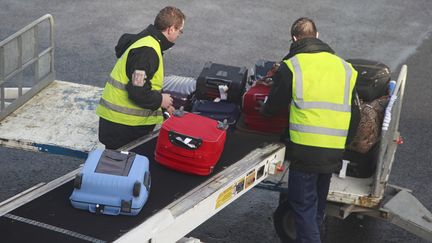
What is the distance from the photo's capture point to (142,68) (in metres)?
5.71

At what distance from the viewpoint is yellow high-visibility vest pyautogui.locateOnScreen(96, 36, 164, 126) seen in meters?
5.82

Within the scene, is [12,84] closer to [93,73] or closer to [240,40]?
[93,73]

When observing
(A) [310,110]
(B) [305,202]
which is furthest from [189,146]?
(B) [305,202]

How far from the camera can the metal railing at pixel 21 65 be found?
7.22 m

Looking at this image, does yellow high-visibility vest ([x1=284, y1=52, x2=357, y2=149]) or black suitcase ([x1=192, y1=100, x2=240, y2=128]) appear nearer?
yellow high-visibility vest ([x1=284, y1=52, x2=357, y2=149])

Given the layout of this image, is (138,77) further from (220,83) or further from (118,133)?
(220,83)

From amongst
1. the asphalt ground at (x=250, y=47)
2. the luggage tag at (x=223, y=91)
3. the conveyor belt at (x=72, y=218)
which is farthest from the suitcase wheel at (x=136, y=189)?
the asphalt ground at (x=250, y=47)

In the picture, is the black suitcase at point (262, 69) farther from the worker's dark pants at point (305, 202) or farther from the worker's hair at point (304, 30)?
the worker's dark pants at point (305, 202)

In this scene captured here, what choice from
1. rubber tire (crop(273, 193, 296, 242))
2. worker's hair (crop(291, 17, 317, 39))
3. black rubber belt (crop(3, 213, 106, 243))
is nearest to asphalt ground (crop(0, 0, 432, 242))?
rubber tire (crop(273, 193, 296, 242))

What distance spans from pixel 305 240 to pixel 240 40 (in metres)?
6.62

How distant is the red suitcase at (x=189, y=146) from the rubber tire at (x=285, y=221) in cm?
125

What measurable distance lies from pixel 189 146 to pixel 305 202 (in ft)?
3.57

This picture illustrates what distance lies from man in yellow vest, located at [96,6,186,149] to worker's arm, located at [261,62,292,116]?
841 millimetres

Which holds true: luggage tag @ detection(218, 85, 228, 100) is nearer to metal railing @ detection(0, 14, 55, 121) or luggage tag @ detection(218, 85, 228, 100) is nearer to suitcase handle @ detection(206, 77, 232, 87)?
suitcase handle @ detection(206, 77, 232, 87)
